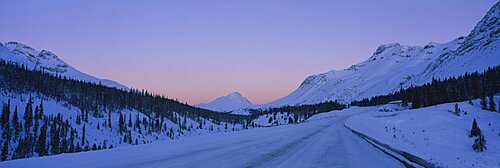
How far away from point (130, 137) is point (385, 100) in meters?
124

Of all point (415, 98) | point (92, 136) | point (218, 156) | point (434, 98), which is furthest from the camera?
point (92, 136)

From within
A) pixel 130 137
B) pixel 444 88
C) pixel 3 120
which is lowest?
pixel 130 137

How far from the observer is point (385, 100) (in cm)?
16975

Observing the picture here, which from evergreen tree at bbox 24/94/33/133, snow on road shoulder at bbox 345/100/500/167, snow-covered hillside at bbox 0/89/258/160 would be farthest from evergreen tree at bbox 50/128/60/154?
snow on road shoulder at bbox 345/100/500/167

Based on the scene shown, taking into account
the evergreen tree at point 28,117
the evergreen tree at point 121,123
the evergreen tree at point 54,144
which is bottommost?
the evergreen tree at point 54,144

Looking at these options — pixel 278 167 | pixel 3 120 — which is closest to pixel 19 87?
pixel 3 120

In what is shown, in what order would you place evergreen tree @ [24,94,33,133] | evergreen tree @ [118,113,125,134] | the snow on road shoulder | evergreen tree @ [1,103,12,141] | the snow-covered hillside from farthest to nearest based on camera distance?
evergreen tree @ [118,113,125,134] < evergreen tree @ [24,94,33,133] < the snow-covered hillside < evergreen tree @ [1,103,12,141] < the snow on road shoulder

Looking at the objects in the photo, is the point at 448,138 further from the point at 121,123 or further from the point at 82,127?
the point at 121,123

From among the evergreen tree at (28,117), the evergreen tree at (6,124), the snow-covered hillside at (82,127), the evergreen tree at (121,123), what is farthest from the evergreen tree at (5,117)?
the evergreen tree at (121,123)

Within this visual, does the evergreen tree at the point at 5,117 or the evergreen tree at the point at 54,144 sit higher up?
the evergreen tree at the point at 5,117

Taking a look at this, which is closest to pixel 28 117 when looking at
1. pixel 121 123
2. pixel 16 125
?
pixel 16 125

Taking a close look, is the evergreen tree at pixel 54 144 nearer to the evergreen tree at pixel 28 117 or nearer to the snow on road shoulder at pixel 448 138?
the evergreen tree at pixel 28 117

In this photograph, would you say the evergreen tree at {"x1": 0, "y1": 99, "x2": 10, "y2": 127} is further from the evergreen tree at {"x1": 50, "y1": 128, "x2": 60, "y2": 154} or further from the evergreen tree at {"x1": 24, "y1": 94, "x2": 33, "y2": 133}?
the evergreen tree at {"x1": 50, "y1": 128, "x2": 60, "y2": 154}

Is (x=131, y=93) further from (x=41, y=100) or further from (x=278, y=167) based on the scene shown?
(x=278, y=167)
